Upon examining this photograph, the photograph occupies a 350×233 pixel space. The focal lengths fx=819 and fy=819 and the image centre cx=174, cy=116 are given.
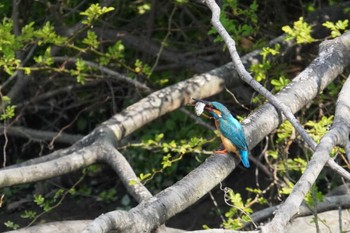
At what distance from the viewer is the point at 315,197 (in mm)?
3977

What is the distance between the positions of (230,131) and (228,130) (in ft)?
0.12

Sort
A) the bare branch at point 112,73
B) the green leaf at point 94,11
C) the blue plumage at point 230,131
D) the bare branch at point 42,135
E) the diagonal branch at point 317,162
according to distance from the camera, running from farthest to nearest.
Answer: the bare branch at point 42,135 → the bare branch at point 112,73 → the green leaf at point 94,11 → the blue plumage at point 230,131 → the diagonal branch at point 317,162

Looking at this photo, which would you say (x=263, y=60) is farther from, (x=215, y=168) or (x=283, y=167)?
(x=215, y=168)

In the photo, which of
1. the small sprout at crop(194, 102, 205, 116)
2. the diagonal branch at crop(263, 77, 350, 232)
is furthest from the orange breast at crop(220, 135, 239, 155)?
the diagonal branch at crop(263, 77, 350, 232)

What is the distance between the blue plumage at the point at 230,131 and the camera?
3.64 metres

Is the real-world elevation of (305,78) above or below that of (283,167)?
above

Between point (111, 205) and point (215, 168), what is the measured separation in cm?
302

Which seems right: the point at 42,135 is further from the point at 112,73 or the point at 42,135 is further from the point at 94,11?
the point at 94,11

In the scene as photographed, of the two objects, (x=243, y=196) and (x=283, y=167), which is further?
(x=243, y=196)

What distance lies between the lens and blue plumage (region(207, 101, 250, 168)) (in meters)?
3.64

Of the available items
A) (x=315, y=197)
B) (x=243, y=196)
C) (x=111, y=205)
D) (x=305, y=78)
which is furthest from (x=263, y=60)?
(x=111, y=205)

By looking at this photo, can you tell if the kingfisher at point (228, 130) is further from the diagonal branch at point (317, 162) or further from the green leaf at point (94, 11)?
the green leaf at point (94, 11)

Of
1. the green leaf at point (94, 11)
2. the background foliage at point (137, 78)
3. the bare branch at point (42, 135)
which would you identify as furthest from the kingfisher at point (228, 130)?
the bare branch at point (42, 135)

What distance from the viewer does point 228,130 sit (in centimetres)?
371
